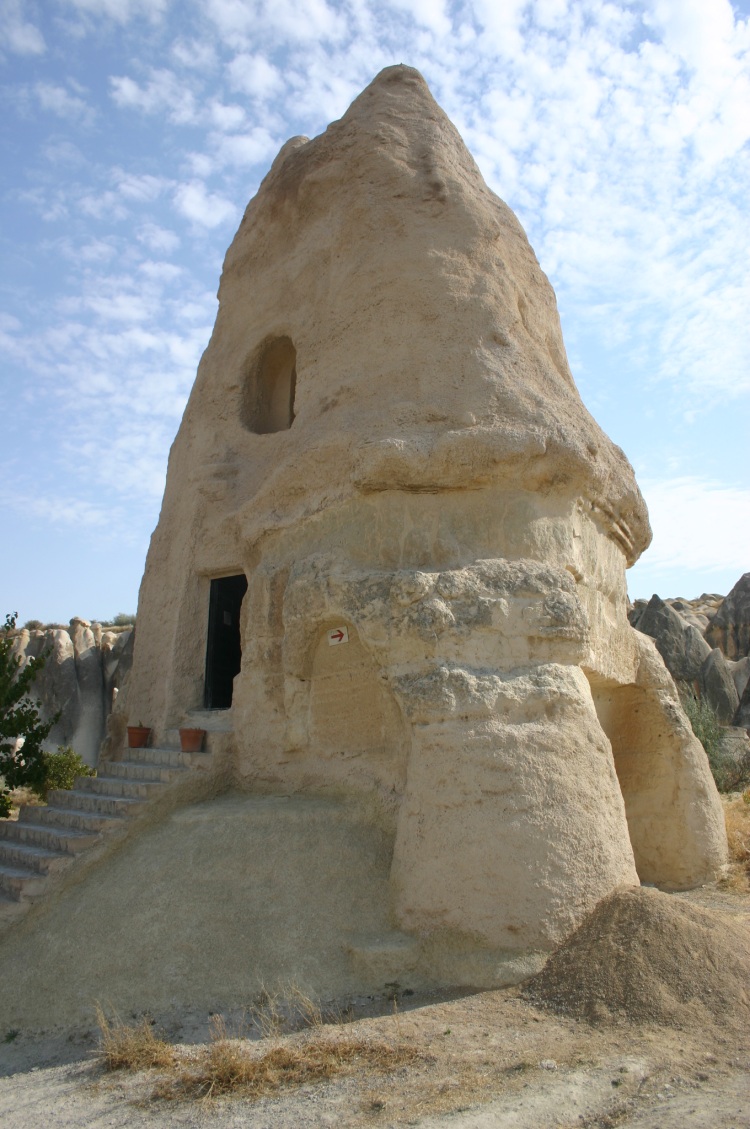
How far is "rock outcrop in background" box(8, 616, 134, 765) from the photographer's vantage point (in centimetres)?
2128

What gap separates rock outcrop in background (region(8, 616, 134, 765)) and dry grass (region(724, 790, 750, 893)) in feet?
48.1

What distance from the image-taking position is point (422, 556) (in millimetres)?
6250

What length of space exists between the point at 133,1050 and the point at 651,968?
9.14ft

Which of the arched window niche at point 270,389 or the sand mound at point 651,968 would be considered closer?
the sand mound at point 651,968

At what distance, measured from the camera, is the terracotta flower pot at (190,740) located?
7324 mm

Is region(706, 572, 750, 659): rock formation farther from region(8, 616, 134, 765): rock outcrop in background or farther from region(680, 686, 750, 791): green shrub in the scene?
region(8, 616, 134, 765): rock outcrop in background

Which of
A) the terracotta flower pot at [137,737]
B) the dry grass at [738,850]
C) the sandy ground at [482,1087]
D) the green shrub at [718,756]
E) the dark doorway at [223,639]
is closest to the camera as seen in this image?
the sandy ground at [482,1087]

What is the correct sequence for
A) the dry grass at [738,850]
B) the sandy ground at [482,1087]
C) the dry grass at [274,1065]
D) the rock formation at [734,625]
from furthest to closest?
the rock formation at [734,625] → the dry grass at [738,850] → the dry grass at [274,1065] → the sandy ground at [482,1087]

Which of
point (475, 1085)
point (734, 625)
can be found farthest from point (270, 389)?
point (734, 625)

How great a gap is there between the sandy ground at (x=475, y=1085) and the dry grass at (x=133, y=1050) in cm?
5

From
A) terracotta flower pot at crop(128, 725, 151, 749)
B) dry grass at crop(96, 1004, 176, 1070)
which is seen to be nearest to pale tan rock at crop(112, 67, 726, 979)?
terracotta flower pot at crop(128, 725, 151, 749)

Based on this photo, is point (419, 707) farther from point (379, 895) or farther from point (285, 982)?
point (285, 982)

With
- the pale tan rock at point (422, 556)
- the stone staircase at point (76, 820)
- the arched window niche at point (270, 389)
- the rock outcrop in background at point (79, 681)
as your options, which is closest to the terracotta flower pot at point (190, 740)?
the stone staircase at point (76, 820)

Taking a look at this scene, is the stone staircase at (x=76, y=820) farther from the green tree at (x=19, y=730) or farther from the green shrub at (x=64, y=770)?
the green shrub at (x=64, y=770)
